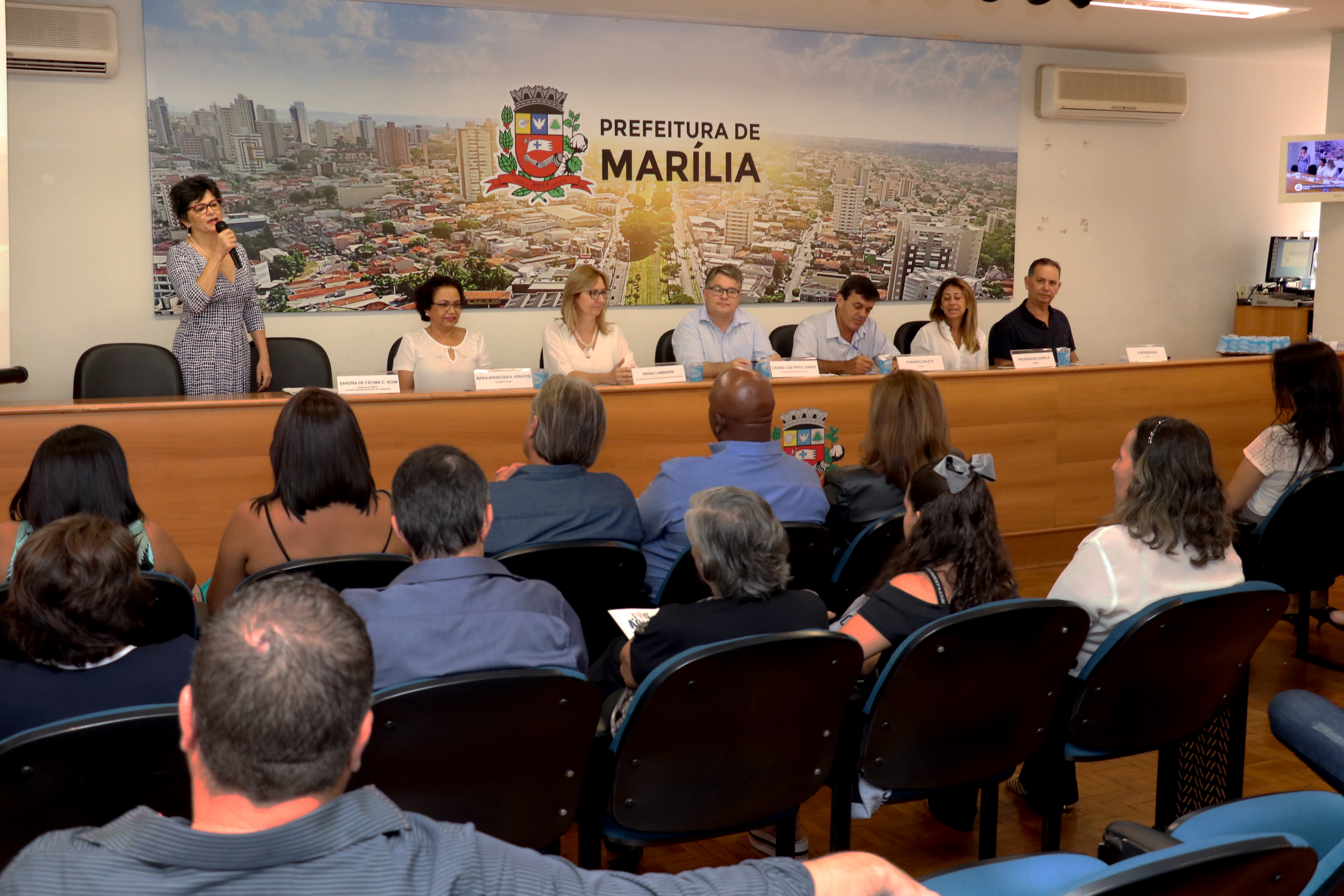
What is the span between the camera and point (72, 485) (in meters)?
2.43

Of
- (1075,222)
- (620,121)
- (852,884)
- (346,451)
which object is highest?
(620,121)

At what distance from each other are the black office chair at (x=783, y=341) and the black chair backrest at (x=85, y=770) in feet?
15.6

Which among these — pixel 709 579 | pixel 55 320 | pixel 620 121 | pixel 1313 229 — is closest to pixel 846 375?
pixel 620 121

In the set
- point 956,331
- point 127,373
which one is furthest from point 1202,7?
point 127,373

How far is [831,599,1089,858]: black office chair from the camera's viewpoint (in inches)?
79.7

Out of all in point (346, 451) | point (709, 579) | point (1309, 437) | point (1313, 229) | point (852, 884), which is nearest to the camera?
point (852, 884)

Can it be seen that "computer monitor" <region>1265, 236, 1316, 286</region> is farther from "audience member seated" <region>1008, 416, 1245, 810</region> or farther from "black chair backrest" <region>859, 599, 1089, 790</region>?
"black chair backrest" <region>859, 599, 1089, 790</region>

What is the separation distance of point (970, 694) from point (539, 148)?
4.85 meters

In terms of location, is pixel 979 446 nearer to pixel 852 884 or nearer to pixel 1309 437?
pixel 1309 437

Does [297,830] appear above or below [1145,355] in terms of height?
below

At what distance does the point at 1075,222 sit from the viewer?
7.77 metres

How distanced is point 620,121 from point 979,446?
2.84 metres

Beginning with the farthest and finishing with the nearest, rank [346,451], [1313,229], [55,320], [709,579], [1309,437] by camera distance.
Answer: [1313,229] < [55,320] < [1309,437] < [346,451] < [709,579]

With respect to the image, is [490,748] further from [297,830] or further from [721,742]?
[297,830]
